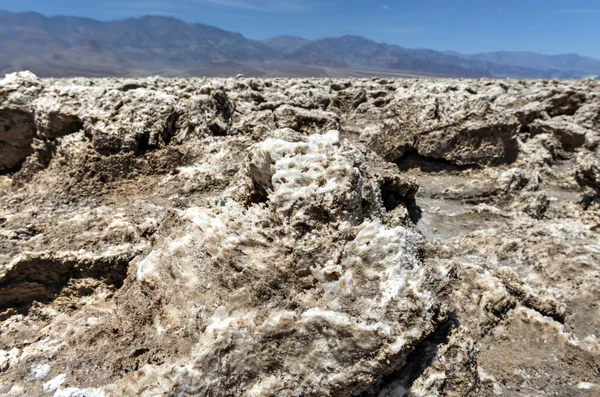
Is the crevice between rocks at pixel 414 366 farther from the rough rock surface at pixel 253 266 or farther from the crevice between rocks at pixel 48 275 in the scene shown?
the crevice between rocks at pixel 48 275

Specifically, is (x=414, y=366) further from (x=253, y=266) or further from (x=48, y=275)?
(x=48, y=275)

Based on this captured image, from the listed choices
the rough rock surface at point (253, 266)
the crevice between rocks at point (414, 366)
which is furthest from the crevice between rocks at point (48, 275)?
the crevice between rocks at point (414, 366)

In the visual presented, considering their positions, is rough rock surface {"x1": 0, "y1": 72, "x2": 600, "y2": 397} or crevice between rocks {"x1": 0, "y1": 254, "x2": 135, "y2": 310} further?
crevice between rocks {"x1": 0, "y1": 254, "x2": 135, "y2": 310}

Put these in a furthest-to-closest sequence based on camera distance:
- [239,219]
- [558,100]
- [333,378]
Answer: [558,100] → [239,219] → [333,378]

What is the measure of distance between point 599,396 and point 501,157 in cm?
651

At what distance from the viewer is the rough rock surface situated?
8.32 ft

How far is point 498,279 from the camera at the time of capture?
4.30 metres

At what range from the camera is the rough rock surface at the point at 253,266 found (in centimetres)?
254

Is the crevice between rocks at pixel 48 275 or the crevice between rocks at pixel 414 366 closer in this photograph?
the crevice between rocks at pixel 414 366

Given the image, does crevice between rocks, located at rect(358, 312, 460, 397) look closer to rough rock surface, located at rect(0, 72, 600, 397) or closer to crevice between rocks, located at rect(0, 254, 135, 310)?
rough rock surface, located at rect(0, 72, 600, 397)

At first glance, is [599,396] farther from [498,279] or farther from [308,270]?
[308,270]

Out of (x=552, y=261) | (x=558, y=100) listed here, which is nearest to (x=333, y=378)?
(x=552, y=261)

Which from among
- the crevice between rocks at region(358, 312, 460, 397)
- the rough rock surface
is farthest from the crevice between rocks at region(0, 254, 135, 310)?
the crevice between rocks at region(358, 312, 460, 397)

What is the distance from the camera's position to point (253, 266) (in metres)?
2.82
